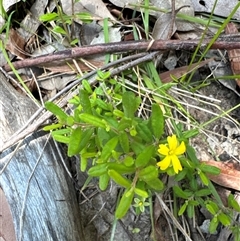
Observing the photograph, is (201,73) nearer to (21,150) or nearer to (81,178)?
(81,178)

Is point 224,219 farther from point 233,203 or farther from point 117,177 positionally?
point 117,177

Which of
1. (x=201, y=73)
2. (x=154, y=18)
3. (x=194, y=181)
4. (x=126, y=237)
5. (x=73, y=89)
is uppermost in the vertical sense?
(x=154, y=18)

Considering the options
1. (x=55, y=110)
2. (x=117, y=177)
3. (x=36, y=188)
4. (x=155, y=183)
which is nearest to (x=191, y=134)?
(x=155, y=183)

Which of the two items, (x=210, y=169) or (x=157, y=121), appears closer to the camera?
(x=157, y=121)

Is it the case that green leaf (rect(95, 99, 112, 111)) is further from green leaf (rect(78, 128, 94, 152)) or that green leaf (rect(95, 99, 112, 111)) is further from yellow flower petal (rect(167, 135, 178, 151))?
yellow flower petal (rect(167, 135, 178, 151))

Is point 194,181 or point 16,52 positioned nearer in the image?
point 194,181

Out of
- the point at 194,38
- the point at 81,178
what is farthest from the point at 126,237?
the point at 194,38

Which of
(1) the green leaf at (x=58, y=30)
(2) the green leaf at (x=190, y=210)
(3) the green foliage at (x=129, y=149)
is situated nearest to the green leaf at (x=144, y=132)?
(3) the green foliage at (x=129, y=149)
